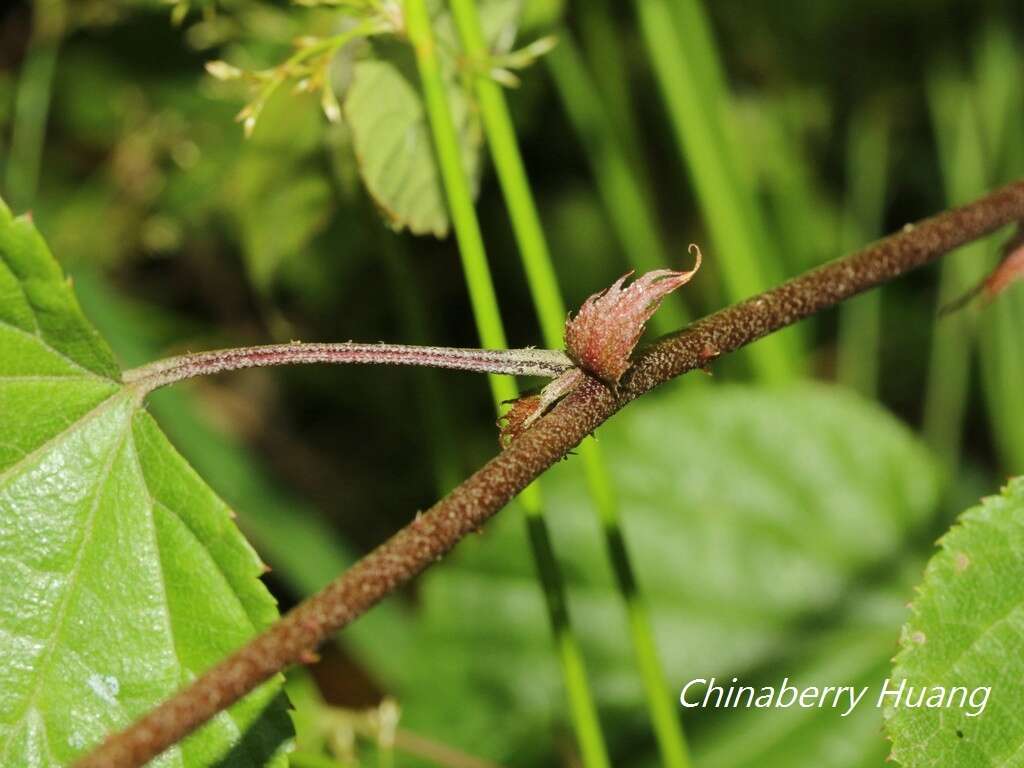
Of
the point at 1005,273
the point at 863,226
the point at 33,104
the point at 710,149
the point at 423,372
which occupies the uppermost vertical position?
the point at 33,104

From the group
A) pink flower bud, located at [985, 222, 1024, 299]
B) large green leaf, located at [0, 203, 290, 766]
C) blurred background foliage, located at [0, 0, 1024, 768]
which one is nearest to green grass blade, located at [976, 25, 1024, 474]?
blurred background foliage, located at [0, 0, 1024, 768]

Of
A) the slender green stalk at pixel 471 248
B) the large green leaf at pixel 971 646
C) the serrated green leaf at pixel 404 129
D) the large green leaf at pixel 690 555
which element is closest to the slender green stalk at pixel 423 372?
the large green leaf at pixel 690 555

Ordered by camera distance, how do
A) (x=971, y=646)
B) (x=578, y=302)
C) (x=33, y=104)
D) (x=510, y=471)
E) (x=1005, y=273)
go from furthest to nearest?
(x=33, y=104) → (x=578, y=302) → (x=1005, y=273) → (x=971, y=646) → (x=510, y=471)

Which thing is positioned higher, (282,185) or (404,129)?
(282,185)

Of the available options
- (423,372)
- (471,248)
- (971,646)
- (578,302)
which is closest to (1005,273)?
(971,646)

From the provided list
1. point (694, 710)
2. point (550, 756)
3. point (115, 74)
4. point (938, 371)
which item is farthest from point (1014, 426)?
point (115, 74)

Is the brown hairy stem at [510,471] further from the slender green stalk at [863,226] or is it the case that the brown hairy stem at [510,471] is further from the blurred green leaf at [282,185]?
the slender green stalk at [863,226]

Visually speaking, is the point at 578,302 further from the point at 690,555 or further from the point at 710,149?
the point at 690,555
